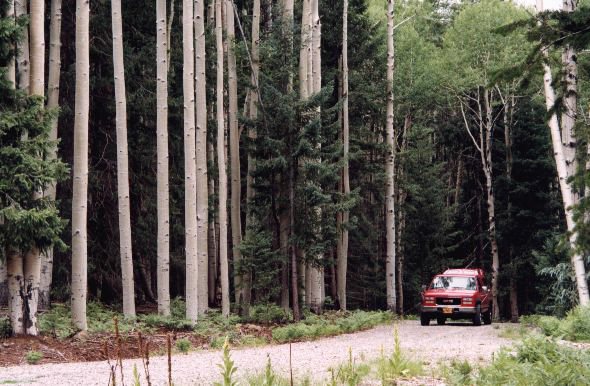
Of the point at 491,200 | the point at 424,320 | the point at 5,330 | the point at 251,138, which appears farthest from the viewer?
the point at 491,200

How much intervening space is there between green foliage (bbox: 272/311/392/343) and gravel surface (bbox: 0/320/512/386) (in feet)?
2.06

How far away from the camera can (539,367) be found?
26.8ft

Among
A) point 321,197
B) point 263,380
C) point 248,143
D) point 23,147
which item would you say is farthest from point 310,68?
point 263,380

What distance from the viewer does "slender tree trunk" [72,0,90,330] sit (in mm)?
15916

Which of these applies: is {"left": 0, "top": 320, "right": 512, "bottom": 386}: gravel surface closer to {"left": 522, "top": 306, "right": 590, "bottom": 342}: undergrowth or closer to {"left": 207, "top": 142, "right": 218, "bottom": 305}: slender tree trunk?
{"left": 522, "top": 306, "right": 590, "bottom": 342}: undergrowth

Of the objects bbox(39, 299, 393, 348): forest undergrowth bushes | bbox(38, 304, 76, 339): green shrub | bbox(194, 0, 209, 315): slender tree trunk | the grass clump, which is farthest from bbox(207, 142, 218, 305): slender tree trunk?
the grass clump

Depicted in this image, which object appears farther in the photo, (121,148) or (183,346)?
(121,148)

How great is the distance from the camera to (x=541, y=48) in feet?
22.7

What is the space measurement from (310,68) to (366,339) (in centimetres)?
1050

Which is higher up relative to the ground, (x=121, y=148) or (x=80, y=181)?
(x=121, y=148)

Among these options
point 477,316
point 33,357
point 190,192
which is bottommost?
point 477,316

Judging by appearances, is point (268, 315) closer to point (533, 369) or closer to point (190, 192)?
point (190, 192)

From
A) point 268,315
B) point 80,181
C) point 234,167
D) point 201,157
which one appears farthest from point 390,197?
point 80,181

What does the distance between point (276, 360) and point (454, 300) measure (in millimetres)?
13635
